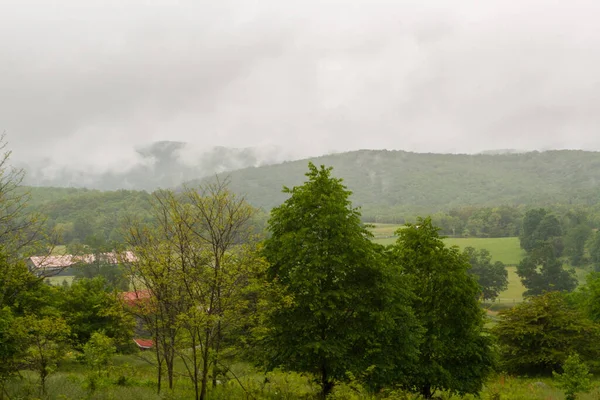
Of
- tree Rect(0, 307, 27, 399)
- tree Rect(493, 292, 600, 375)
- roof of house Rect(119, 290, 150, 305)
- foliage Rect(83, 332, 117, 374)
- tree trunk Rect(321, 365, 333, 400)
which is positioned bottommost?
tree Rect(493, 292, 600, 375)

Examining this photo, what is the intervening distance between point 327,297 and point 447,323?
755 centimetres

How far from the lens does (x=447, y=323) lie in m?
20.6

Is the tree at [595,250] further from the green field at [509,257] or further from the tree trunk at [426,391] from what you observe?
the tree trunk at [426,391]

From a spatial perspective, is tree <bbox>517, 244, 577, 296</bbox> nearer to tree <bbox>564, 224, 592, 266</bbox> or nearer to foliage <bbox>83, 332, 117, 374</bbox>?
tree <bbox>564, 224, 592, 266</bbox>

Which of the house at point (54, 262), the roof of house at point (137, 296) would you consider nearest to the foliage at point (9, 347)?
the house at point (54, 262)

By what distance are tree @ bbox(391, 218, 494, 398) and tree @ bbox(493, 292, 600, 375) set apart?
1408 cm

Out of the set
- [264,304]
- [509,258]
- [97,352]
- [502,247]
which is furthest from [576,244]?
[97,352]

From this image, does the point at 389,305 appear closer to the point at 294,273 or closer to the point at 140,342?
the point at 294,273

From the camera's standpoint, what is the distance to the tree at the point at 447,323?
65.3 ft

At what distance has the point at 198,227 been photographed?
14648 mm

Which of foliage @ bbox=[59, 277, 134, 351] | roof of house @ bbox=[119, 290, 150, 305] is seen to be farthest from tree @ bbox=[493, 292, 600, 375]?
foliage @ bbox=[59, 277, 134, 351]

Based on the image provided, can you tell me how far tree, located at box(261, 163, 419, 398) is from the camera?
15961 mm

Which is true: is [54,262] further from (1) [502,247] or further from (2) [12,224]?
(1) [502,247]

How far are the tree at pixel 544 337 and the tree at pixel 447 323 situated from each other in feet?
46.2
